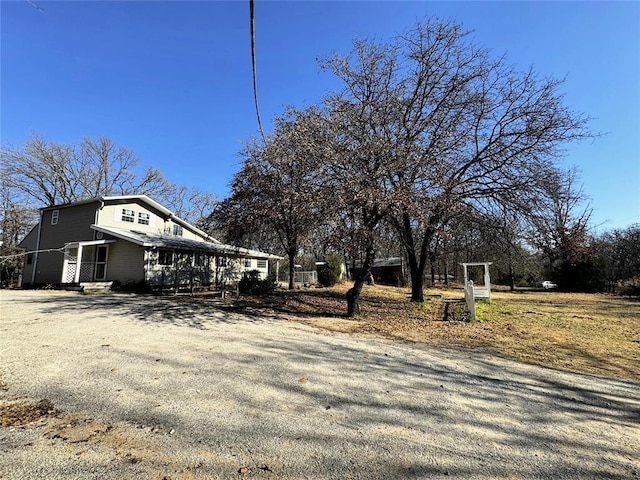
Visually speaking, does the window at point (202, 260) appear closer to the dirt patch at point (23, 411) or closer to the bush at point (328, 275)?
the bush at point (328, 275)

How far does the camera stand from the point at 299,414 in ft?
12.2

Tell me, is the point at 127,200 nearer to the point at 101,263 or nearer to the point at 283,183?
the point at 101,263

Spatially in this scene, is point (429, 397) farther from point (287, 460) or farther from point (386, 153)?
point (386, 153)

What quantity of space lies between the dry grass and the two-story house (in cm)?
763

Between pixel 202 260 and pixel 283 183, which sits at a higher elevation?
pixel 283 183

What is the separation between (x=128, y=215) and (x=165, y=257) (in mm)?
4335

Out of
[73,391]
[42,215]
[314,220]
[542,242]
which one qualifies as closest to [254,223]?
[314,220]

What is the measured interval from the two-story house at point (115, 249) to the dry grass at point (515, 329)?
300 inches

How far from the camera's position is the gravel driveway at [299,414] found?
275cm

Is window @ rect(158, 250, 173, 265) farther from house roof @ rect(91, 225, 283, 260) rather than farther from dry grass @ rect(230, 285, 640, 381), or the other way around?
dry grass @ rect(230, 285, 640, 381)

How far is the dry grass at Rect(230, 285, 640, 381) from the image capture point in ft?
21.9

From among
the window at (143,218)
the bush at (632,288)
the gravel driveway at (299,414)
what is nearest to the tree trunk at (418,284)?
the gravel driveway at (299,414)

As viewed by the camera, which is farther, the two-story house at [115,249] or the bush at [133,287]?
the two-story house at [115,249]

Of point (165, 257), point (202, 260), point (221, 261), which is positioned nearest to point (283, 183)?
point (165, 257)
